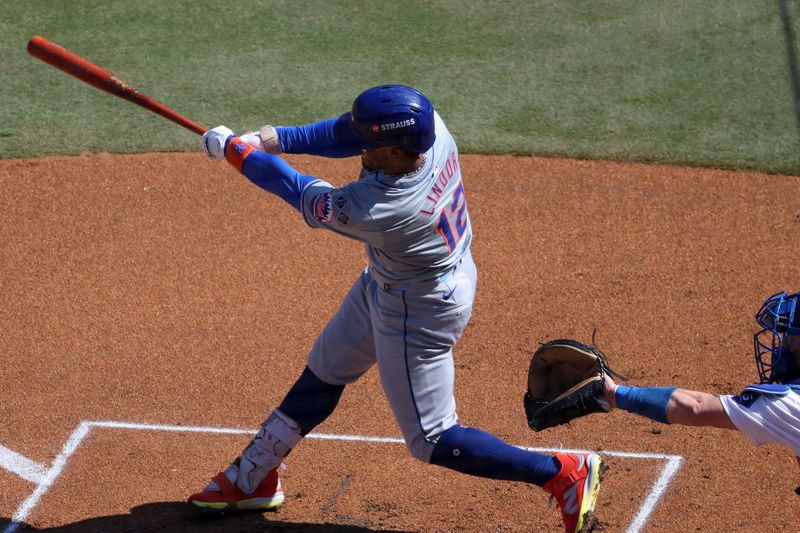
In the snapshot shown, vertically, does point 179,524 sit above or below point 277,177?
below

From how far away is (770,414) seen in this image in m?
3.15

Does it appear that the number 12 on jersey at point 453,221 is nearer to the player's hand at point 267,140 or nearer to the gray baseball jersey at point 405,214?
the gray baseball jersey at point 405,214

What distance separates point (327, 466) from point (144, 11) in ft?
20.3

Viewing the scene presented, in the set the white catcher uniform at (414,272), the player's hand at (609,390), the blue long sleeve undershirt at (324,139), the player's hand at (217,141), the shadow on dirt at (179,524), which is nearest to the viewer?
the player's hand at (609,390)

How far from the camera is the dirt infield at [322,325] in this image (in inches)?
175

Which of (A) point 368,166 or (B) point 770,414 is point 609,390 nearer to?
(B) point 770,414

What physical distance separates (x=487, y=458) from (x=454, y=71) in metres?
5.34

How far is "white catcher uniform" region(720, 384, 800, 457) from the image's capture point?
10.3 feet

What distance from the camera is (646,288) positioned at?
234 inches

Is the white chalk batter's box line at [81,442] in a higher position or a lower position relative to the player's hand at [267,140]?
lower

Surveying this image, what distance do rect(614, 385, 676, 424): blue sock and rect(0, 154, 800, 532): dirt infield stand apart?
1.04 meters

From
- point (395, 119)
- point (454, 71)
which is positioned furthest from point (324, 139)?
point (454, 71)

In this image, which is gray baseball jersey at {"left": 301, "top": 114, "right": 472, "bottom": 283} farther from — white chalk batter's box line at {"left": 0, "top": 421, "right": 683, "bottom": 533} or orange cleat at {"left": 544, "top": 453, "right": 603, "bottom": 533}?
white chalk batter's box line at {"left": 0, "top": 421, "right": 683, "bottom": 533}

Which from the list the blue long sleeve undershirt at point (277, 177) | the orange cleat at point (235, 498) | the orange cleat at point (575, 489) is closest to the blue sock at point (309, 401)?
the orange cleat at point (235, 498)
